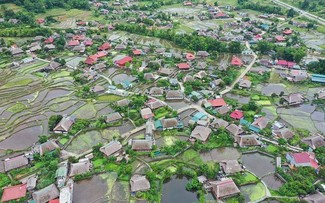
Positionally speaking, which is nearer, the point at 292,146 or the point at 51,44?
the point at 292,146

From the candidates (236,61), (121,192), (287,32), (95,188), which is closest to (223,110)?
(236,61)

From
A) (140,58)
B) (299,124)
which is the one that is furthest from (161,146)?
(140,58)

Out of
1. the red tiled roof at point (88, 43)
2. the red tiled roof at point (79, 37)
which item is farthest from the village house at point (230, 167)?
the red tiled roof at point (79, 37)

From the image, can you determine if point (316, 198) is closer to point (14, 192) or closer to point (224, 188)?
point (224, 188)

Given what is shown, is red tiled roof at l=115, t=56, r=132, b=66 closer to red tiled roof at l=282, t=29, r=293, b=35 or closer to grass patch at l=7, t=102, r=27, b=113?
grass patch at l=7, t=102, r=27, b=113

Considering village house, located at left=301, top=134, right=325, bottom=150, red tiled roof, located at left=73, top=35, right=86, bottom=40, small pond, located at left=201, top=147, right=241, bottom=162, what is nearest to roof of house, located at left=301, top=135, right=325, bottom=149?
village house, located at left=301, top=134, right=325, bottom=150

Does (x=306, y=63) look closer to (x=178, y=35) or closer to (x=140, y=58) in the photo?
(x=178, y=35)

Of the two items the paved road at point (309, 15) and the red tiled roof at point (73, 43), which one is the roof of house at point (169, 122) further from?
the paved road at point (309, 15)
